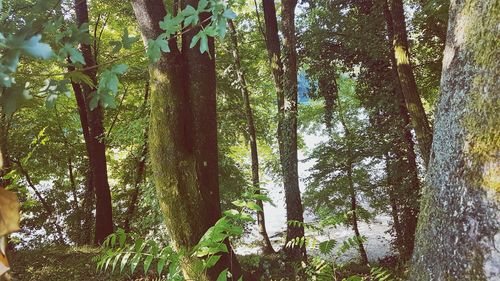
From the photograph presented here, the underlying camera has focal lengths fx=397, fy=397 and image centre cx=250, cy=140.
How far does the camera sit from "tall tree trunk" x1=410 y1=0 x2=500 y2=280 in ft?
5.71

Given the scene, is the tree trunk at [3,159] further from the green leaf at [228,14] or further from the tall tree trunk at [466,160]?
the tall tree trunk at [466,160]

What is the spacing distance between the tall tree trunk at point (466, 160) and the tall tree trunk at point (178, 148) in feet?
5.50

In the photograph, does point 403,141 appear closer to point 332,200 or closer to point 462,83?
point 332,200

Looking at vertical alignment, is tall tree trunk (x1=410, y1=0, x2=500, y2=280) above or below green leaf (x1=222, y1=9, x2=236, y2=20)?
below

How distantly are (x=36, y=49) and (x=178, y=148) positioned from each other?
2486mm

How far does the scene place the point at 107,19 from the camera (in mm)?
11656

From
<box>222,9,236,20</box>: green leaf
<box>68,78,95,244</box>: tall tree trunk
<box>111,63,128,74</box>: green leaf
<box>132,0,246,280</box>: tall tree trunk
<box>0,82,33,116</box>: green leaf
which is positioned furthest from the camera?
<box>68,78,95,244</box>: tall tree trunk

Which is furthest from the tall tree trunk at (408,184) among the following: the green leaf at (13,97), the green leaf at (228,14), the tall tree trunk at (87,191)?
the green leaf at (13,97)

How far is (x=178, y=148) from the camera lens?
3.28m

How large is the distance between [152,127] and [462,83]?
2.37 m

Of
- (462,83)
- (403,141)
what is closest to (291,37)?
(403,141)

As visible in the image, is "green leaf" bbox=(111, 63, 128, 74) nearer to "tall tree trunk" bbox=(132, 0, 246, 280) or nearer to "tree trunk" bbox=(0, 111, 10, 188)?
"tree trunk" bbox=(0, 111, 10, 188)

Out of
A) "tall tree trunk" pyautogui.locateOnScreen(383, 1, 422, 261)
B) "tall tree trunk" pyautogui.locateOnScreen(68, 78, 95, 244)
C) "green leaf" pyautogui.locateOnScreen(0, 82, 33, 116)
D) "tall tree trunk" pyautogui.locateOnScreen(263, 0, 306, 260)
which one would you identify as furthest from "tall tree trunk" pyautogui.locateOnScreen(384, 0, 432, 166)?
"tall tree trunk" pyautogui.locateOnScreen(68, 78, 95, 244)

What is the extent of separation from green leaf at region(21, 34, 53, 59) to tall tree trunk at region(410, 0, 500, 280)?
1.76 meters
